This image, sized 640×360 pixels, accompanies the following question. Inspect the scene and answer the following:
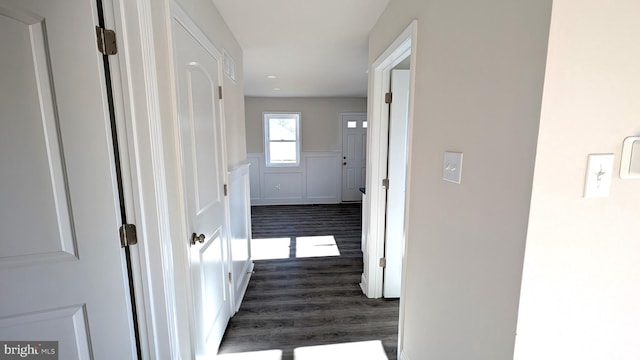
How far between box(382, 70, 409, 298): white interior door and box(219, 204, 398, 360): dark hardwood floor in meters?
0.27

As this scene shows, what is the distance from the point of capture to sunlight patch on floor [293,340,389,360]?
173cm

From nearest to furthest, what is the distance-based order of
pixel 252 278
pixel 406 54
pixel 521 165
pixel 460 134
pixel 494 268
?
pixel 521 165 < pixel 494 268 < pixel 460 134 < pixel 406 54 < pixel 252 278

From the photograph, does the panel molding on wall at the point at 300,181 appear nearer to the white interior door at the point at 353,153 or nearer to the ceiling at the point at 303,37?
Result: the white interior door at the point at 353,153

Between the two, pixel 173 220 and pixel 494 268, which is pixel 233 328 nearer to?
pixel 173 220

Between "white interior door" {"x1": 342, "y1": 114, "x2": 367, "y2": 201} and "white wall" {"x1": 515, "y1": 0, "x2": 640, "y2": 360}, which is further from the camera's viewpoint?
"white interior door" {"x1": 342, "y1": 114, "x2": 367, "y2": 201}

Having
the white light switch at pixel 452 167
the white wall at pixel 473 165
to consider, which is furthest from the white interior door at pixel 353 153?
the white light switch at pixel 452 167

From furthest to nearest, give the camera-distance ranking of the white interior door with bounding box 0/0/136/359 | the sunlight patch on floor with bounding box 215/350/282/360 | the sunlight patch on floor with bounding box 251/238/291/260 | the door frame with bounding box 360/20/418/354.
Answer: the sunlight patch on floor with bounding box 251/238/291/260, the door frame with bounding box 360/20/418/354, the sunlight patch on floor with bounding box 215/350/282/360, the white interior door with bounding box 0/0/136/359

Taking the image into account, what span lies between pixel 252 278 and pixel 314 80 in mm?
2877

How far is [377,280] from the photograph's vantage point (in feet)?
7.65

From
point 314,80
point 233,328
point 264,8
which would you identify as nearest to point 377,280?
point 233,328

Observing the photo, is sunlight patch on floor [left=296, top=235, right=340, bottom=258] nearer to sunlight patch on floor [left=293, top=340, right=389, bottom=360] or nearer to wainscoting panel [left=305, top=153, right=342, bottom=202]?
sunlight patch on floor [left=293, top=340, right=389, bottom=360]

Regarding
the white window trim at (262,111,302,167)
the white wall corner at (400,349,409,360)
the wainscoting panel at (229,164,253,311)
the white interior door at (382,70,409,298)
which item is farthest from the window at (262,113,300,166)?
the white wall corner at (400,349,409,360)

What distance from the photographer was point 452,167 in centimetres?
102

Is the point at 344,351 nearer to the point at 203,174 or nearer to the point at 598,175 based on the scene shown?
the point at 203,174
